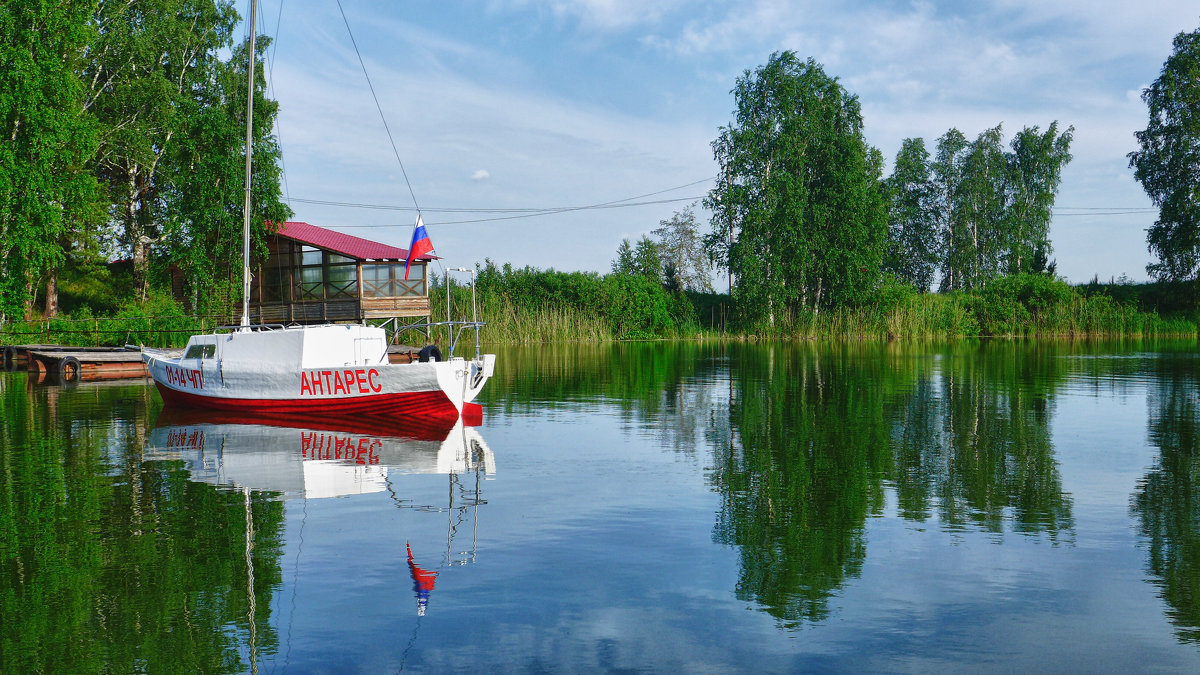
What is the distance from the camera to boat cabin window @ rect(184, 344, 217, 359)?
2122 cm

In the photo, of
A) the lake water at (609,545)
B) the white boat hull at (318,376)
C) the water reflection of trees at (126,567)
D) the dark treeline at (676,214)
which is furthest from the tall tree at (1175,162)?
the water reflection of trees at (126,567)

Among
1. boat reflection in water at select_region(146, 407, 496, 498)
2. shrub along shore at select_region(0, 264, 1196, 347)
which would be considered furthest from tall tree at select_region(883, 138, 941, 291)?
boat reflection in water at select_region(146, 407, 496, 498)

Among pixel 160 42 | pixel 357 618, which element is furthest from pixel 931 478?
pixel 160 42

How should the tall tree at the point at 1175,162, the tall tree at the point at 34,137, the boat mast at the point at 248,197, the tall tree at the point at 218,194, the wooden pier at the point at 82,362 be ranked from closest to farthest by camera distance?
the boat mast at the point at 248,197, the wooden pier at the point at 82,362, the tall tree at the point at 34,137, the tall tree at the point at 218,194, the tall tree at the point at 1175,162

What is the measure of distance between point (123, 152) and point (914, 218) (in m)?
63.9

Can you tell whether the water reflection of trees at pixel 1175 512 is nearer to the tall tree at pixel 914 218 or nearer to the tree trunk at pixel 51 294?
the tree trunk at pixel 51 294

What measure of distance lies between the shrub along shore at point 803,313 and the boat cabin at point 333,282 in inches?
410

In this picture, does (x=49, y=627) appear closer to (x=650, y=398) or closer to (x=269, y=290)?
(x=650, y=398)

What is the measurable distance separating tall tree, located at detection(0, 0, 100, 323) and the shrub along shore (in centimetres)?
2185

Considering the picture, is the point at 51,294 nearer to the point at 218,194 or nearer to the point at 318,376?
the point at 218,194

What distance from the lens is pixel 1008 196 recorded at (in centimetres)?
8200

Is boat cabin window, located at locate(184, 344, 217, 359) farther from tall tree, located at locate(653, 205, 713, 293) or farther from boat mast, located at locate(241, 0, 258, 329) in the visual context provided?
tall tree, located at locate(653, 205, 713, 293)

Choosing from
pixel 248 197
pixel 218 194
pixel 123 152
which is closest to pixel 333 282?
pixel 218 194

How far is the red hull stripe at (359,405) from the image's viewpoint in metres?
19.1
